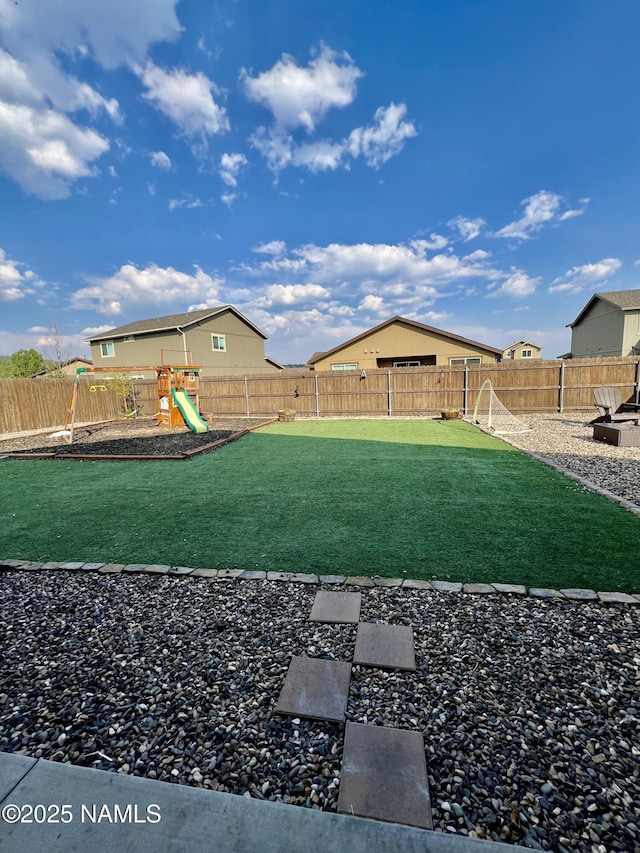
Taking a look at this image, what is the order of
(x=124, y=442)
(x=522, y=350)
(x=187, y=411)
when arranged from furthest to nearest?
(x=522, y=350)
(x=187, y=411)
(x=124, y=442)

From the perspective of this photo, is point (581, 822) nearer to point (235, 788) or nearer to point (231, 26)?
point (235, 788)

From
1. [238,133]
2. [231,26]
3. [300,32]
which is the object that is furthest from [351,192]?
[231,26]

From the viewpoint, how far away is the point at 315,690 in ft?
5.39

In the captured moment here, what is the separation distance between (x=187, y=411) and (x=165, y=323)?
1271cm

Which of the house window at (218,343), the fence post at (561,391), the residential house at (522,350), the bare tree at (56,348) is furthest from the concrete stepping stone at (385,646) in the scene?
the residential house at (522,350)

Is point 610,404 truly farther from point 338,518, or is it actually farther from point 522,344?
point 522,344

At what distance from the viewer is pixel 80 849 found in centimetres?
103

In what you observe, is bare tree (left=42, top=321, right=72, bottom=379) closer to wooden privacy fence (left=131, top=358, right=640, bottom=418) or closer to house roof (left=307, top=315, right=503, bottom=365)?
wooden privacy fence (left=131, top=358, right=640, bottom=418)

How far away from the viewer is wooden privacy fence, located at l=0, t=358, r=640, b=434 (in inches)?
463

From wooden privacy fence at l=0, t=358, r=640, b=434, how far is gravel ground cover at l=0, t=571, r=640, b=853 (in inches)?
436

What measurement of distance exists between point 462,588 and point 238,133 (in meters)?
12.4

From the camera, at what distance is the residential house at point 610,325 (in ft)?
63.5

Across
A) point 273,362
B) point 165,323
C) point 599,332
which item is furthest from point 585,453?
point 273,362

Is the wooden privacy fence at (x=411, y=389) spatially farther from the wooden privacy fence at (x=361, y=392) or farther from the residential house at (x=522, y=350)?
the residential house at (x=522, y=350)
